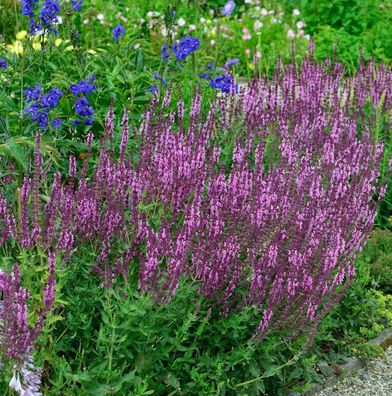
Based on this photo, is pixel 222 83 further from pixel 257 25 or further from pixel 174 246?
pixel 257 25

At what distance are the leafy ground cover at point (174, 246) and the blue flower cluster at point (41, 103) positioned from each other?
0.01 metres

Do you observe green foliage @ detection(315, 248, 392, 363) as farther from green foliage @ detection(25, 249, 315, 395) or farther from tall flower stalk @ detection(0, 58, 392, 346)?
green foliage @ detection(25, 249, 315, 395)

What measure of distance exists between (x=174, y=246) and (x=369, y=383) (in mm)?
1399

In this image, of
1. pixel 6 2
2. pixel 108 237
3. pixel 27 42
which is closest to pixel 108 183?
pixel 108 237

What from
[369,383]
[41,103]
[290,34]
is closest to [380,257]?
[369,383]

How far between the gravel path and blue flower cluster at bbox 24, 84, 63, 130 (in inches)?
79.9

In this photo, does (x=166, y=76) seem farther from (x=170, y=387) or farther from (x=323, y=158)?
(x=170, y=387)

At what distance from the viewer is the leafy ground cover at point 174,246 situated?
122 inches

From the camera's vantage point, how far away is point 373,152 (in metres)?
5.49

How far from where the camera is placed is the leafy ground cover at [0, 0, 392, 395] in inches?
122

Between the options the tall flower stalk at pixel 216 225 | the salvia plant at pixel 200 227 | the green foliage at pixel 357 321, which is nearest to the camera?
the salvia plant at pixel 200 227

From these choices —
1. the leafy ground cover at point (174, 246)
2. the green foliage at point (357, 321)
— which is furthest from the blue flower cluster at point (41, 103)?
the green foliage at point (357, 321)

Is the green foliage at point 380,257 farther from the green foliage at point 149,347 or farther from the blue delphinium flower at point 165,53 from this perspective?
the blue delphinium flower at point 165,53

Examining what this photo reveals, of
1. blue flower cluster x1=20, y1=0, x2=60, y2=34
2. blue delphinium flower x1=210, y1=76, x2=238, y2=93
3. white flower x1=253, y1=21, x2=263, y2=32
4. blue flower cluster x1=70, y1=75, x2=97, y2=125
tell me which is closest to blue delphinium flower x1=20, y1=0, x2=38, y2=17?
blue flower cluster x1=20, y1=0, x2=60, y2=34
